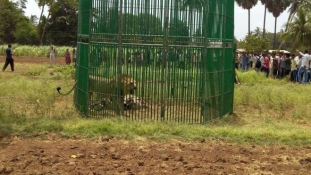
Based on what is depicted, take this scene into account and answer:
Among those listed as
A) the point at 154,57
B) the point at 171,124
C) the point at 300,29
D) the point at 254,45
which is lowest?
the point at 171,124

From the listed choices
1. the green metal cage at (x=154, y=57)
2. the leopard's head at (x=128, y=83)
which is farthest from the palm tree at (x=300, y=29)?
the leopard's head at (x=128, y=83)

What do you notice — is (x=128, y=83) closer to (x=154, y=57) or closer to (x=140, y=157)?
(x=154, y=57)

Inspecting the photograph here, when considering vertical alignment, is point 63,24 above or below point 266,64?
above

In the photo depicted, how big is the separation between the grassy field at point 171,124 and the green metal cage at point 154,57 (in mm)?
588

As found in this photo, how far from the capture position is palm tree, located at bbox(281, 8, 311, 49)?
34.6m

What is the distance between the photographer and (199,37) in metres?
9.46

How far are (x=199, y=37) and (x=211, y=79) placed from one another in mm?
1066

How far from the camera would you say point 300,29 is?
3497 centimetres

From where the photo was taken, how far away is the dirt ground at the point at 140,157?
6168mm

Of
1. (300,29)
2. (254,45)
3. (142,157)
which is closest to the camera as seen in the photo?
(142,157)

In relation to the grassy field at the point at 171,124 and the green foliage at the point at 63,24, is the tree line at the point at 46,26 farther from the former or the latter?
the grassy field at the point at 171,124

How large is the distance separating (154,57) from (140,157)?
124 inches

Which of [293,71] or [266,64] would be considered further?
[266,64]

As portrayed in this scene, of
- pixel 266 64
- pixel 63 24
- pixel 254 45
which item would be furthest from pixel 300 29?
pixel 63 24
